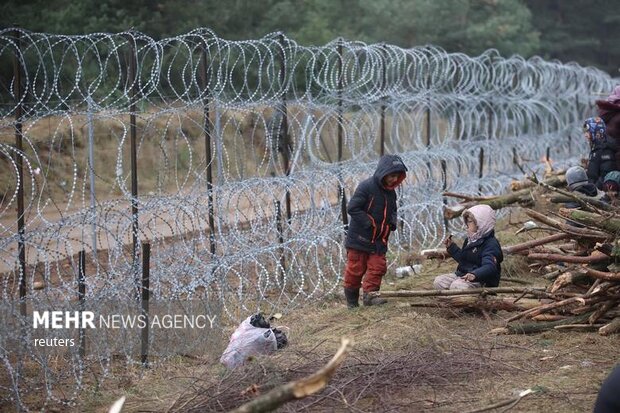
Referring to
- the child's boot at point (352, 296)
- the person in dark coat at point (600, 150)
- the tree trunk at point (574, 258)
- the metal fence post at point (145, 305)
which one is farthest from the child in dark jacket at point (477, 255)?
the metal fence post at point (145, 305)

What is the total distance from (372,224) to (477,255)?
2.94ft

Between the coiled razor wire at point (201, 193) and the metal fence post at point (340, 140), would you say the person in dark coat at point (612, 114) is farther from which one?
the metal fence post at point (340, 140)

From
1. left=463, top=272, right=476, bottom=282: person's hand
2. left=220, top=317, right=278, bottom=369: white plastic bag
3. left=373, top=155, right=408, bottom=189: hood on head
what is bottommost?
left=220, top=317, right=278, bottom=369: white plastic bag

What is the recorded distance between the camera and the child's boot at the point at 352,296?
793 centimetres

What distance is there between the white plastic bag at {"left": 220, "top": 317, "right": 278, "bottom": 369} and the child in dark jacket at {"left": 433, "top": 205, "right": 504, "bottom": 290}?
166 centimetres

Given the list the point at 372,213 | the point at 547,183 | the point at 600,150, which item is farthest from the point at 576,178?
the point at 372,213

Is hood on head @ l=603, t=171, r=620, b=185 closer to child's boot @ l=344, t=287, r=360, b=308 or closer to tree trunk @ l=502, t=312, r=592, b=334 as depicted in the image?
→ tree trunk @ l=502, t=312, r=592, b=334

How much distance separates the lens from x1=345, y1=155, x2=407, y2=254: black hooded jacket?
25.2ft

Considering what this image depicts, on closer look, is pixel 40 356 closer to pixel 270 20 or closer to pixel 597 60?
pixel 270 20

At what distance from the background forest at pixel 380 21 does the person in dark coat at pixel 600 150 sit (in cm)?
1016

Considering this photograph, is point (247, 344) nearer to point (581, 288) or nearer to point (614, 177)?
point (581, 288)

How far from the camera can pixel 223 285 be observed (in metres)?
7.70


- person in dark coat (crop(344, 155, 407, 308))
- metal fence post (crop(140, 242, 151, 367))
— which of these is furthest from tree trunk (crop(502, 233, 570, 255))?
metal fence post (crop(140, 242, 151, 367))

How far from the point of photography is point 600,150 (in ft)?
29.4
